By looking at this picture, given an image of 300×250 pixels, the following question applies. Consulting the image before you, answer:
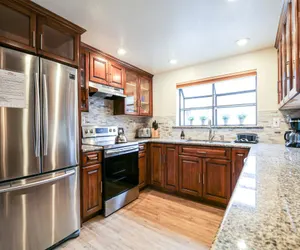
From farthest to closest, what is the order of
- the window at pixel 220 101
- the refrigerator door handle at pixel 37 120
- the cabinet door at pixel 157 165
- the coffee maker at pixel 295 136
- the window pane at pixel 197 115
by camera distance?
the window pane at pixel 197 115, the cabinet door at pixel 157 165, the window at pixel 220 101, the coffee maker at pixel 295 136, the refrigerator door handle at pixel 37 120

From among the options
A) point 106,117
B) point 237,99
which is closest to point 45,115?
point 106,117

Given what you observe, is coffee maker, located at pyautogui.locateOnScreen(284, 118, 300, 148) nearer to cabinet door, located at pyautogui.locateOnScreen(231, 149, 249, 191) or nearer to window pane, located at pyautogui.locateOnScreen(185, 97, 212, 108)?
cabinet door, located at pyautogui.locateOnScreen(231, 149, 249, 191)

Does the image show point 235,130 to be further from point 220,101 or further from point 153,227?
point 153,227

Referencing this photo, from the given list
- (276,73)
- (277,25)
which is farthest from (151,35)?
(276,73)

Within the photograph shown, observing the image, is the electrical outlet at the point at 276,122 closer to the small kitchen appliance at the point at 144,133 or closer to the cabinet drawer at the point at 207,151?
the cabinet drawer at the point at 207,151

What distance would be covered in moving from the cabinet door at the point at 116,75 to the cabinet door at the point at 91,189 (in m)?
1.38

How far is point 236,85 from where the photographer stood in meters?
3.01

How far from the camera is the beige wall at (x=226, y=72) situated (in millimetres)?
2545

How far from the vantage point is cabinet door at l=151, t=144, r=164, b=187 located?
A: 3.02m

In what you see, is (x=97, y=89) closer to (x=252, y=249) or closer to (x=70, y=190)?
(x=70, y=190)

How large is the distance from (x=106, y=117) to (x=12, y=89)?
A: 169cm

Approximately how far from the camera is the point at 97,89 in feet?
8.02

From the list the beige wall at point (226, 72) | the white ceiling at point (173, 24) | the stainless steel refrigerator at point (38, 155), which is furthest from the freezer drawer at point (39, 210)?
the beige wall at point (226, 72)

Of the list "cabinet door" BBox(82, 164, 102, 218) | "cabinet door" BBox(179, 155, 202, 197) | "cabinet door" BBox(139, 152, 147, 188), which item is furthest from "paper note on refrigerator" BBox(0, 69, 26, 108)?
"cabinet door" BBox(179, 155, 202, 197)
